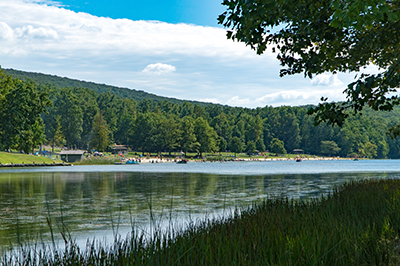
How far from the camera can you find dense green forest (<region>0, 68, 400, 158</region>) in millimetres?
74375

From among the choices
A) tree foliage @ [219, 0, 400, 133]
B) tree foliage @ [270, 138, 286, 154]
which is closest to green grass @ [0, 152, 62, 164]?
tree foliage @ [219, 0, 400, 133]

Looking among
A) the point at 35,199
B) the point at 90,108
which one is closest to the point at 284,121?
the point at 90,108

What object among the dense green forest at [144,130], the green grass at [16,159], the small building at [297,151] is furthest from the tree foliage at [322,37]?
the small building at [297,151]

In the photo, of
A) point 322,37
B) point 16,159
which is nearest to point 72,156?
point 16,159

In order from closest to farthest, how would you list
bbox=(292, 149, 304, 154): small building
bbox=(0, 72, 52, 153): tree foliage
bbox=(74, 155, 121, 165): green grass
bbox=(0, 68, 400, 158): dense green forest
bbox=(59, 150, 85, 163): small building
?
1. bbox=(0, 72, 52, 153): tree foliage
2. bbox=(0, 68, 400, 158): dense green forest
3. bbox=(59, 150, 85, 163): small building
4. bbox=(74, 155, 121, 165): green grass
5. bbox=(292, 149, 304, 154): small building

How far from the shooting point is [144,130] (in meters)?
145

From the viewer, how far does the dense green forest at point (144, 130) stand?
244 feet

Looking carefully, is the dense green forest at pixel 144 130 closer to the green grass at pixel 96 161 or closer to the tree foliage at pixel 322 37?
the green grass at pixel 96 161

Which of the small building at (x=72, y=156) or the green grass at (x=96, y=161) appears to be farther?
the green grass at (x=96, y=161)

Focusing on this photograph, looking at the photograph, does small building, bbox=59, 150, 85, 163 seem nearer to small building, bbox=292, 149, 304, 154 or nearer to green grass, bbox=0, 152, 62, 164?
green grass, bbox=0, 152, 62, 164

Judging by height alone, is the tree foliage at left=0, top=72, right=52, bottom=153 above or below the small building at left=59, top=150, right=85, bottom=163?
above

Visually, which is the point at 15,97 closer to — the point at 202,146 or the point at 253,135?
the point at 202,146

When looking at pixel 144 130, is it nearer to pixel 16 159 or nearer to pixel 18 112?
pixel 18 112

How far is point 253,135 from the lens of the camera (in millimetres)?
180625
